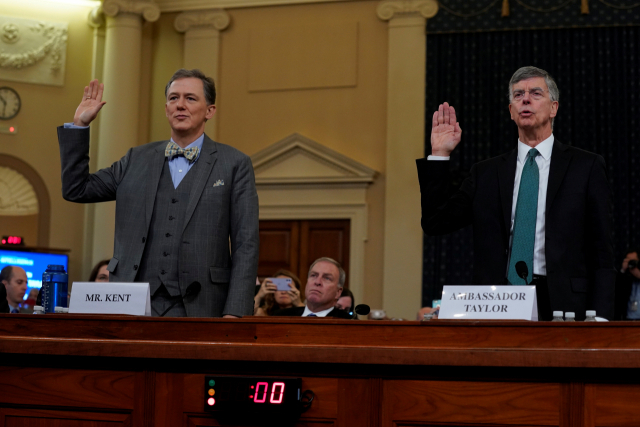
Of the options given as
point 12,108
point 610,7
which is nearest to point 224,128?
point 12,108

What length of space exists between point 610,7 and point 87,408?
798 cm

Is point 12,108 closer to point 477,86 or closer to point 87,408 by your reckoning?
point 477,86

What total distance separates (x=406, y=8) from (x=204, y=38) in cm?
238

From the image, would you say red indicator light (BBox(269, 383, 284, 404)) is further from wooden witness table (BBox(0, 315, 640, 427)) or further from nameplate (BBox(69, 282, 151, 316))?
nameplate (BBox(69, 282, 151, 316))

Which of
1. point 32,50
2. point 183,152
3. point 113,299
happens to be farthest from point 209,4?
point 113,299

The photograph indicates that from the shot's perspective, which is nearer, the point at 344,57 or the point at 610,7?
the point at 610,7

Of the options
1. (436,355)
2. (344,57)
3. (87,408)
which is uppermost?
(344,57)

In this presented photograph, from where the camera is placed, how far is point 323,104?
30.5 ft

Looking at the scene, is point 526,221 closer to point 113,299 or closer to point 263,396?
point 263,396

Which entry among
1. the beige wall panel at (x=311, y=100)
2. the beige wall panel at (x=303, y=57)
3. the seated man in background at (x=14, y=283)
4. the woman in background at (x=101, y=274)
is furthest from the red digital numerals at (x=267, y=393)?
the beige wall panel at (x=303, y=57)

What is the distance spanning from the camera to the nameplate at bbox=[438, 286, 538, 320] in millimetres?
1913

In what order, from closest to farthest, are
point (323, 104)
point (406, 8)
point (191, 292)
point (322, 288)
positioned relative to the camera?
point (191, 292), point (322, 288), point (406, 8), point (323, 104)

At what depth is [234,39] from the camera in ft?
31.6

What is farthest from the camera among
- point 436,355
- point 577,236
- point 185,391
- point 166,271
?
point 166,271
